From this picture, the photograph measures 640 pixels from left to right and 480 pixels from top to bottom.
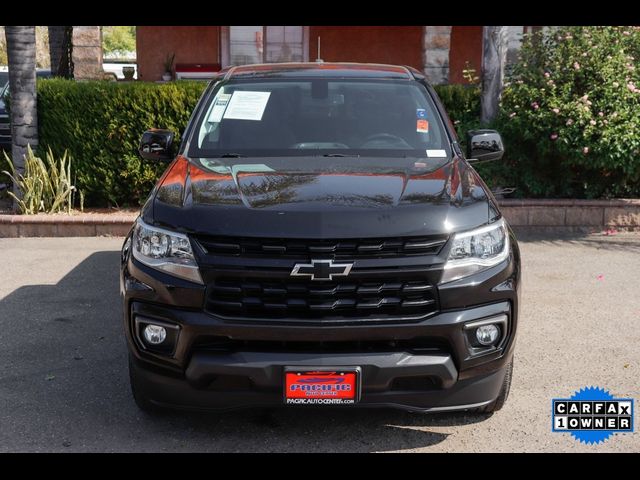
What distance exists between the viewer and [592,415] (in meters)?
4.54

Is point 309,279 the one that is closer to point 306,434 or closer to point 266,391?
point 266,391

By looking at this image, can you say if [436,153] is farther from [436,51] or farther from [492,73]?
[436,51]

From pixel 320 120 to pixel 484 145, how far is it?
112cm

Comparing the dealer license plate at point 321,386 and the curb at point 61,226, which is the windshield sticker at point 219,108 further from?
the curb at point 61,226

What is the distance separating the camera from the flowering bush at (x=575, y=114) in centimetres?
920

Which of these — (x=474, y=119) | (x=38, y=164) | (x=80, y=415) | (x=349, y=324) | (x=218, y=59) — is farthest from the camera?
(x=218, y=59)

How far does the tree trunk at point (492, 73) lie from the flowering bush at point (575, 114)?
0.15 metres

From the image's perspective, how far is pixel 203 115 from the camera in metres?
5.43

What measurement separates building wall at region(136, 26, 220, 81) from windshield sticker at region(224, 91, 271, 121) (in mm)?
12226

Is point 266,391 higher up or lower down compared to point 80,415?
higher up

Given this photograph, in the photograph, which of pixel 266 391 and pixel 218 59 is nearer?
pixel 266 391

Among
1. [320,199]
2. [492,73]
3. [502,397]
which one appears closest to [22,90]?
[492,73]

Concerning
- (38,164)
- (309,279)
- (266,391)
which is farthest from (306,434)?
(38,164)

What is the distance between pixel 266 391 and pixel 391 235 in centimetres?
90
